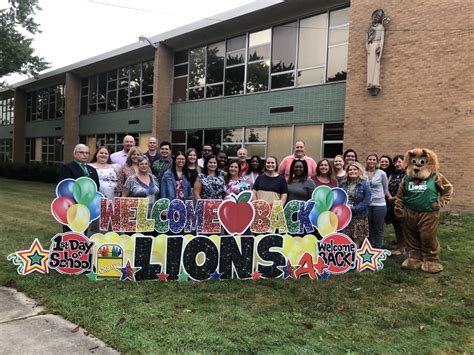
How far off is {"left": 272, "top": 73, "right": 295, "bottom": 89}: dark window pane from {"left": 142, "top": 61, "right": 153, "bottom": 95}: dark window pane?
770cm

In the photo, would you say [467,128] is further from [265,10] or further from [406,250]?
[265,10]

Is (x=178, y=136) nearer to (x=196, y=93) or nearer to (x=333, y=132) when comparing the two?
(x=196, y=93)

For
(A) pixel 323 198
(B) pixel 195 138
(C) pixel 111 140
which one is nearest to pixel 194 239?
(A) pixel 323 198

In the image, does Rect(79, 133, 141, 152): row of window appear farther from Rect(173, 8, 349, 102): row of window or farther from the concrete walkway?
the concrete walkway

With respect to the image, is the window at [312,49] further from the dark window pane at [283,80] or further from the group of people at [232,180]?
the group of people at [232,180]

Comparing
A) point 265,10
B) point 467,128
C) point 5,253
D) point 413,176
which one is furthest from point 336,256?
point 265,10

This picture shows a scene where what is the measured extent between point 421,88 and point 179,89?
36.3 ft

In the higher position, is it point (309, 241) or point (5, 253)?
point (309, 241)

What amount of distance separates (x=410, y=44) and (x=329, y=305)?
347 inches

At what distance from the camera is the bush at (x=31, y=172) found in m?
24.2

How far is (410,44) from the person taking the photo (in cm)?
1081

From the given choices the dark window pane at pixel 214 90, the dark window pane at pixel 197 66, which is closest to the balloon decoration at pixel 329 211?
the dark window pane at pixel 214 90

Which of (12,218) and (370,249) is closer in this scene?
(370,249)

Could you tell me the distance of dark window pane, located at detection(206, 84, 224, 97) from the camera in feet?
54.7
